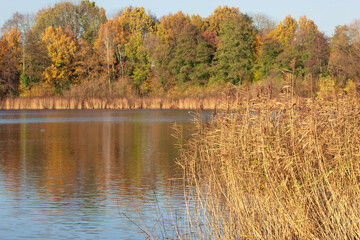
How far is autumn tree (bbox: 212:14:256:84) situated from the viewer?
5700 centimetres

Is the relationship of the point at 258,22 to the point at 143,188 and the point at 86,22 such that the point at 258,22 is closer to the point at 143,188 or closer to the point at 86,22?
the point at 86,22

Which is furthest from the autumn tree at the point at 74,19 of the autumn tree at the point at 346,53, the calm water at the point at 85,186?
the calm water at the point at 85,186

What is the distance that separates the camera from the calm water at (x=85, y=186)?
7.99 m

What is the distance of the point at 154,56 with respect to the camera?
205 feet

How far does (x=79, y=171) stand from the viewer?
43.2ft

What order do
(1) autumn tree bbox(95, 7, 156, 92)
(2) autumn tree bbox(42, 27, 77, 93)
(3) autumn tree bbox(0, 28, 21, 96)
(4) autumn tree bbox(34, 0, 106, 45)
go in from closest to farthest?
(3) autumn tree bbox(0, 28, 21, 96), (2) autumn tree bbox(42, 27, 77, 93), (1) autumn tree bbox(95, 7, 156, 92), (4) autumn tree bbox(34, 0, 106, 45)

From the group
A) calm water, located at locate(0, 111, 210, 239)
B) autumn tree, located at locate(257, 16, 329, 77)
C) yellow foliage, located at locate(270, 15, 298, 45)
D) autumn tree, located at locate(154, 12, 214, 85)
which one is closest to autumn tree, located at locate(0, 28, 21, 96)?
autumn tree, located at locate(154, 12, 214, 85)

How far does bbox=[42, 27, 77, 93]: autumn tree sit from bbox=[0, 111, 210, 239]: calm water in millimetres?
38261

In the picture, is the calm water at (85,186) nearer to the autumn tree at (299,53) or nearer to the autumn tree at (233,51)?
the autumn tree at (299,53)

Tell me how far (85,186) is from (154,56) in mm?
52133

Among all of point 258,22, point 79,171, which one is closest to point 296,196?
point 79,171

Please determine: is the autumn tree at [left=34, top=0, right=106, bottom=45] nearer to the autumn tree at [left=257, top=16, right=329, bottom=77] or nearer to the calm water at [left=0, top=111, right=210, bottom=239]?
the autumn tree at [left=257, top=16, right=329, bottom=77]

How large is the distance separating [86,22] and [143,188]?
63138mm

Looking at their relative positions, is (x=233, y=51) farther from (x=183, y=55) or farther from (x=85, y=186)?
(x=85, y=186)
